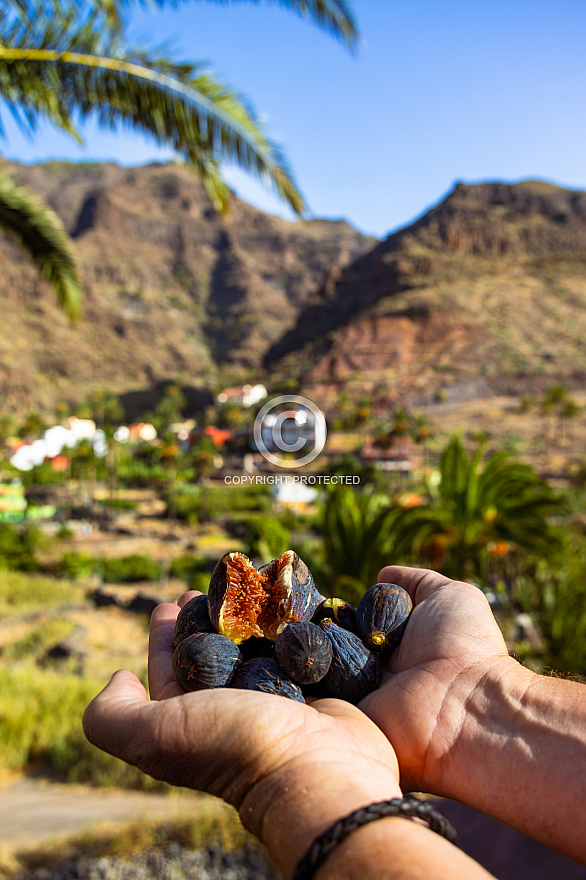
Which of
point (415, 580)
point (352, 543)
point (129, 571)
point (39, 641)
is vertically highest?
point (415, 580)

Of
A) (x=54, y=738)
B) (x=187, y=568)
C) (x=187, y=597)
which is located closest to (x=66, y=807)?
(x=54, y=738)

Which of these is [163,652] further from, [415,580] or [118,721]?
[415,580]

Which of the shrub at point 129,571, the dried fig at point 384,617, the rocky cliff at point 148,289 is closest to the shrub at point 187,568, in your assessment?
the shrub at point 129,571

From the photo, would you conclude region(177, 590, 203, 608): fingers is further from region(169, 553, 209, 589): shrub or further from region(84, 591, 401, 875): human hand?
region(169, 553, 209, 589): shrub

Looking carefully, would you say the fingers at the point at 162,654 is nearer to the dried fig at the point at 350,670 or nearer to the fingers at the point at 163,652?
the fingers at the point at 163,652

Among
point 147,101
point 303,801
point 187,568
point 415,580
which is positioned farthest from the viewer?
point 187,568

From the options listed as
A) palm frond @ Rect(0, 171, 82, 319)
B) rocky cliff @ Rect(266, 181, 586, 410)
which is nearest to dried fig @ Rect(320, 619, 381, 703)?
palm frond @ Rect(0, 171, 82, 319)
